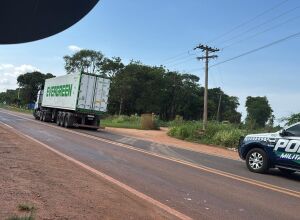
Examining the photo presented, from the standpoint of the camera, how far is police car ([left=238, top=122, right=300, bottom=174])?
12.9 metres

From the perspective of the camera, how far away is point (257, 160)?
46.3 feet

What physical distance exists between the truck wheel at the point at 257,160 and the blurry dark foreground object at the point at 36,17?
1269 centimetres

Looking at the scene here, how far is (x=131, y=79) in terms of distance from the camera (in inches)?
3519

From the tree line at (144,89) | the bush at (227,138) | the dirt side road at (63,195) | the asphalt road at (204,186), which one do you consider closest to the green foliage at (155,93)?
the tree line at (144,89)

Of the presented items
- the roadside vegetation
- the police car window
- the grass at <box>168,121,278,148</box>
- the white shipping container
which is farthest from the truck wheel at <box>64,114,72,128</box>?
the roadside vegetation

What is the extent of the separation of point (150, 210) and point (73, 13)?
6.17 meters

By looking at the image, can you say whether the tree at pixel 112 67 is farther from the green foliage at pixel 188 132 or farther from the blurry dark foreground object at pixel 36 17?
the blurry dark foreground object at pixel 36 17

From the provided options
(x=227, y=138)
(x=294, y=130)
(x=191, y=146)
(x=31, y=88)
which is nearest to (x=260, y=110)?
(x=31, y=88)

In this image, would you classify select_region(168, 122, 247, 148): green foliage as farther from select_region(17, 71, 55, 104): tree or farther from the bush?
select_region(17, 71, 55, 104): tree

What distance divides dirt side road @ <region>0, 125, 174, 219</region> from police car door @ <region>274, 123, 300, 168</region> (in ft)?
18.1

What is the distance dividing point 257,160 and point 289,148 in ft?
4.38

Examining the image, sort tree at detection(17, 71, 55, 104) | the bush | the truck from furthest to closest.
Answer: tree at detection(17, 71, 55, 104)
the truck
the bush

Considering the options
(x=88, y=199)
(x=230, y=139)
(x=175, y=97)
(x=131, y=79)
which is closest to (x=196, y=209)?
(x=88, y=199)

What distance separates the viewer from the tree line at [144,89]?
297 feet
